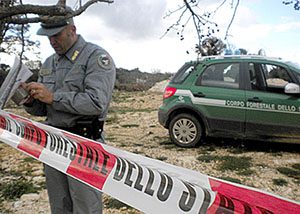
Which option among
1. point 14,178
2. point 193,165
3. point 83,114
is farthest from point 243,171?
point 83,114

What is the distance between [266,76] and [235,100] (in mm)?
678

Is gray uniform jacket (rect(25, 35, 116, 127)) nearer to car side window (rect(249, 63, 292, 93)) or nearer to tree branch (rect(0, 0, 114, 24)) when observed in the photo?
tree branch (rect(0, 0, 114, 24))

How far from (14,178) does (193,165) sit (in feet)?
8.71

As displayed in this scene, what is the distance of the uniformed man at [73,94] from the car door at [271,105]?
4032mm

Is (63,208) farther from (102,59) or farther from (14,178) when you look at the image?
(14,178)

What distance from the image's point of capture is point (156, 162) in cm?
183

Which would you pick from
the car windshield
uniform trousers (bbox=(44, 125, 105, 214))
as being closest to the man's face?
uniform trousers (bbox=(44, 125, 105, 214))

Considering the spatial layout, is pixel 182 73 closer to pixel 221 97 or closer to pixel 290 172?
pixel 221 97

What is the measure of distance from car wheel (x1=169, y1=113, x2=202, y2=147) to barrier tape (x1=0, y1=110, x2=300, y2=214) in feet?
13.4

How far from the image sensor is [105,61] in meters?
2.24

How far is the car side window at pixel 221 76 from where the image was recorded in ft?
19.9

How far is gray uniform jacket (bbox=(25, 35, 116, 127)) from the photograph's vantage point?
7.06 ft

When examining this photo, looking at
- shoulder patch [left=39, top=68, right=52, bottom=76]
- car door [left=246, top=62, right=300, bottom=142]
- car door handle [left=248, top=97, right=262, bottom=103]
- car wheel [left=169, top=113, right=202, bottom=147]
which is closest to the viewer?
shoulder patch [left=39, top=68, right=52, bottom=76]

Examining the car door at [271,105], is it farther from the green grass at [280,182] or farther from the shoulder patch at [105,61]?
the shoulder patch at [105,61]
